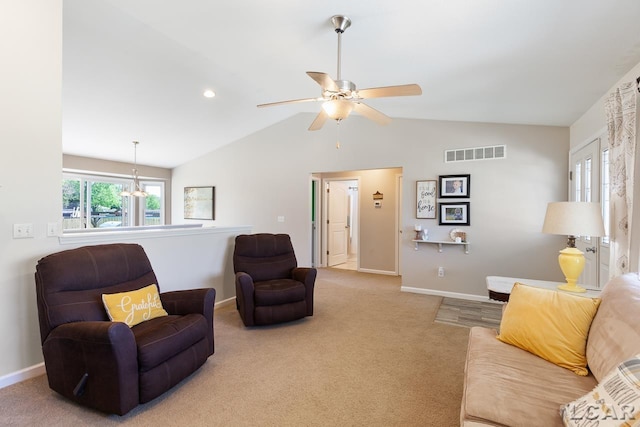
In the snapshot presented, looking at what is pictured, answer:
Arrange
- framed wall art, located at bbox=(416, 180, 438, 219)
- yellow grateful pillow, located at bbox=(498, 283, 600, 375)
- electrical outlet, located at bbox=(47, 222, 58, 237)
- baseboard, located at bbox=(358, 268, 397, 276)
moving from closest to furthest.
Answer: yellow grateful pillow, located at bbox=(498, 283, 600, 375) → electrical outlet, located at bbox=(47, 222, 58, 237) → framed wall art, located at bbox=(416, 180, 438, 219) → baseboard, located at bbox=(358, 268, 397, 276)

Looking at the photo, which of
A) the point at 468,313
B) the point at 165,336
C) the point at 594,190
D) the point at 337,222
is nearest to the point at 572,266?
the point at 594,190

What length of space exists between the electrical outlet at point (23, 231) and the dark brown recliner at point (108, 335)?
41cm

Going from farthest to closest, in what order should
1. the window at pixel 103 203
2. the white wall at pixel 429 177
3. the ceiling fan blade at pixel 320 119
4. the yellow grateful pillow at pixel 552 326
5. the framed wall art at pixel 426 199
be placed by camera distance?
1. the window at pixel 103 203
2. the framed wall art at pixel 426 199
3. the white wall at pixel 429 177
4. the ceiling fan blade at pixel 320 119
5. the yellow grateful pillow at pixel 552 326

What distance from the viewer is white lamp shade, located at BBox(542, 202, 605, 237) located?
218cm

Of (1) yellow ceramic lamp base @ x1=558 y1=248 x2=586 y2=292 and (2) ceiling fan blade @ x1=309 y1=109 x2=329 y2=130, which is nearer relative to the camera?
(1) yellow ceramic lamp base @ x1=558 y1=248 x2=586 y2=292

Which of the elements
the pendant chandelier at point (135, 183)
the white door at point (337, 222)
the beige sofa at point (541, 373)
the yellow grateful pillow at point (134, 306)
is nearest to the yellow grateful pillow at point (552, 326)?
the beige sofa at point (541, 373)

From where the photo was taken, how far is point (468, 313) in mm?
3811

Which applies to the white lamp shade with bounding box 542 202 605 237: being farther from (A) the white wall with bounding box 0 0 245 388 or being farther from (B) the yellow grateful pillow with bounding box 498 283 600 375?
(A) the white wall with bounding box 0 0 245 388

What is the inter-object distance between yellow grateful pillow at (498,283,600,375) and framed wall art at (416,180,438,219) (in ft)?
9.35

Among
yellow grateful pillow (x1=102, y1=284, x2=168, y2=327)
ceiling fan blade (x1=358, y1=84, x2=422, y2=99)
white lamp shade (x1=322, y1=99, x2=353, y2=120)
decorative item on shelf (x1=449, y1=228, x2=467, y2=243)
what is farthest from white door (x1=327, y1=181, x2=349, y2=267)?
yellow grateful pillow (x1=102, y1=284, x2=168, y2=327)

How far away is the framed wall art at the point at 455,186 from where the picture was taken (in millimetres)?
4410

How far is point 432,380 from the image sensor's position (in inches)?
89.4

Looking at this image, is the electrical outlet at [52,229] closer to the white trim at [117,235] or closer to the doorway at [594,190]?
the white trim at [117,235]

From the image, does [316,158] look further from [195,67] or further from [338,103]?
[338,103]
